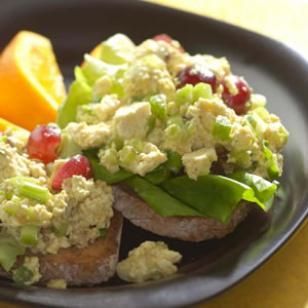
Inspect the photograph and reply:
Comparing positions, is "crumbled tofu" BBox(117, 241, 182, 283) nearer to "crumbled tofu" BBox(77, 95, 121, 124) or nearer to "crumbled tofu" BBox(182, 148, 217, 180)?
"crumbled tofu" BBox(182, 148, 217, 180)

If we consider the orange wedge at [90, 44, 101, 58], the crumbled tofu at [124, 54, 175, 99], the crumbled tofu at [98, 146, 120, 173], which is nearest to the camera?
the crumbled tofu at [98, 146, 120, 173]

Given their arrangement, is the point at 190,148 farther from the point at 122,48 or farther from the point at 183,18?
the point at 183,18

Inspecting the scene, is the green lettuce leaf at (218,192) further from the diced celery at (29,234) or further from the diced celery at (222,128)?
the diced celery at (29,234)

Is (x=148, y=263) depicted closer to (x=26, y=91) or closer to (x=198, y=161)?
(x=198, y=161)

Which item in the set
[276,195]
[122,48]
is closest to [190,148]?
[276,195]

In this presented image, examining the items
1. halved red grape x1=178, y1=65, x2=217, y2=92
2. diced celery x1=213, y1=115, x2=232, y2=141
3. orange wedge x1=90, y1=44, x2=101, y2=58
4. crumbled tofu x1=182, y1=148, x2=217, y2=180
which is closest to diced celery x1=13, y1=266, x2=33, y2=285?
crumbled tofu x1=182, y1=148, x2=217, y2=180
